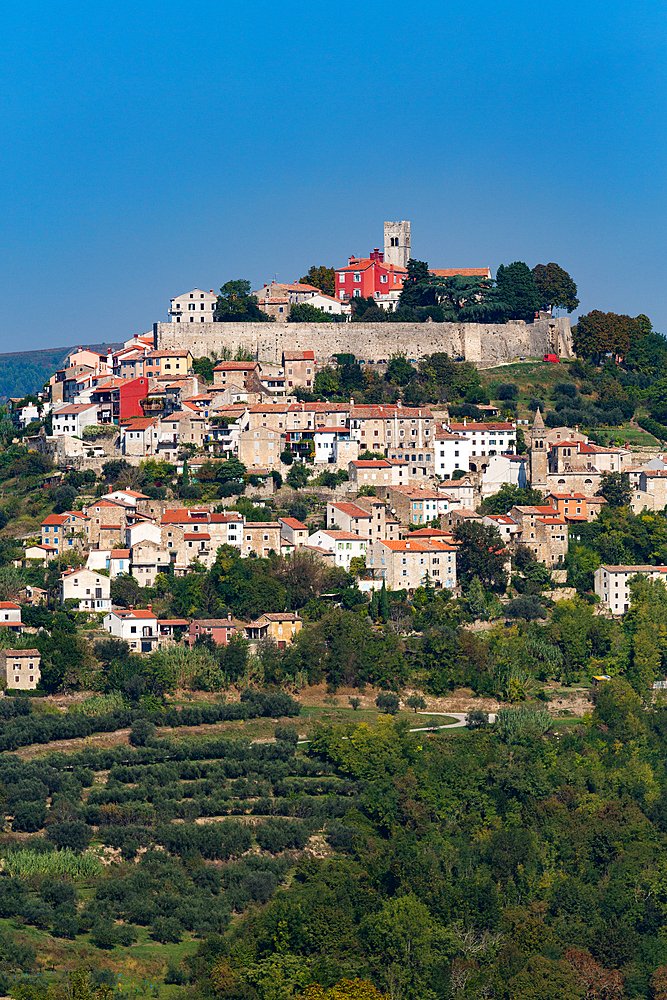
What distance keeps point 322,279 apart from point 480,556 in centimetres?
2998

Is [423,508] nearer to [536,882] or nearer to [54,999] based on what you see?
[536,882]

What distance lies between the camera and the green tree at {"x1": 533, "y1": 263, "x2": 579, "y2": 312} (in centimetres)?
9156

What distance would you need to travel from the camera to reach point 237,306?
277ft

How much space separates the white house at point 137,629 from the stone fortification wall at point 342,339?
24204 mm

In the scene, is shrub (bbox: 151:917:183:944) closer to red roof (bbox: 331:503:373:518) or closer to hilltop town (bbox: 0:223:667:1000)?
hilltop town (bbox: 0:223:667:1000)

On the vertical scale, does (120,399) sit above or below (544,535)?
above

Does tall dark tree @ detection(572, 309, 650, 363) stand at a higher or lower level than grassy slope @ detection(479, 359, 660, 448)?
higher

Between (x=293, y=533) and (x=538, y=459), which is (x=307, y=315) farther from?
(x=293, y=533)

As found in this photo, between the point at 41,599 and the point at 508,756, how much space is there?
18.5m

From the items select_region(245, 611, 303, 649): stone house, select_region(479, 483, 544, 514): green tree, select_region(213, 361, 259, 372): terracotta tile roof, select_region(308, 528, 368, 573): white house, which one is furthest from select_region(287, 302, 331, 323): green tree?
select_region(245, 611, 303, 649): stone house

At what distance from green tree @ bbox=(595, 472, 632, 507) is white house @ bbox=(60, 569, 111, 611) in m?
21.7

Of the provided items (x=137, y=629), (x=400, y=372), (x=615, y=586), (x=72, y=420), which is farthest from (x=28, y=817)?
(x=400, y=372)

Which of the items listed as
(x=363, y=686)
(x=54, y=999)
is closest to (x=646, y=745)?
(x=363, y=686)

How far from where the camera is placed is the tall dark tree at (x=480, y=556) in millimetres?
65875
